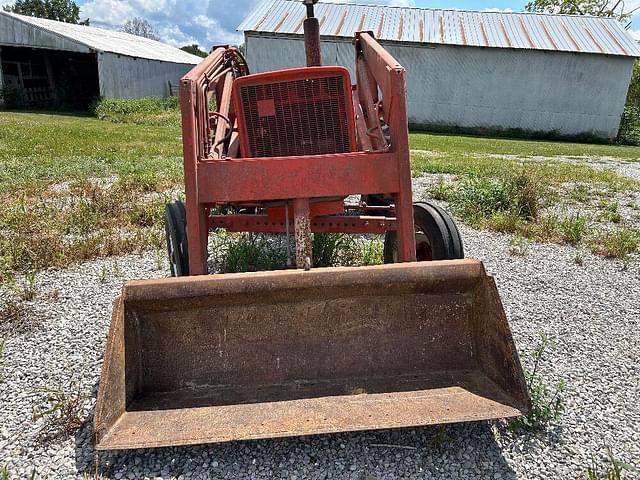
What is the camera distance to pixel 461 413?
7.66 ft

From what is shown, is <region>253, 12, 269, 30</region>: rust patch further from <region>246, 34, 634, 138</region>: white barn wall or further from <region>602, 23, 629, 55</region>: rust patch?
<region>602, 23, 629, 55</region>: rust patch

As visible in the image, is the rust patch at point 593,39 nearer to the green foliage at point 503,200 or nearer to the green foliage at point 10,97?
the green foliage at point 503,200

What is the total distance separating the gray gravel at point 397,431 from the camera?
2.38 metres

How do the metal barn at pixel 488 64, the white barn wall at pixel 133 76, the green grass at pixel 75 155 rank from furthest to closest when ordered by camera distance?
the white barn wall at pixel 133 76 → the metal barn at pixel 488 64 → the green grass at pixel 75 155

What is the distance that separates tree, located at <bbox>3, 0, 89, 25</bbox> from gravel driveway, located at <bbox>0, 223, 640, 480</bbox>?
7843 cm

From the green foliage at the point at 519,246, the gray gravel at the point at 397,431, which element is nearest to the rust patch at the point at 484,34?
the green foliage at the point at 519,246

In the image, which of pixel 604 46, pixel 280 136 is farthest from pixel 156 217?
pixel 604 46

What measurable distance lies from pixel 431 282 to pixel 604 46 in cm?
2487

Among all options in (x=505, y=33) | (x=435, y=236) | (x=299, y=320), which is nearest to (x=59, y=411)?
(x=299, y=320)

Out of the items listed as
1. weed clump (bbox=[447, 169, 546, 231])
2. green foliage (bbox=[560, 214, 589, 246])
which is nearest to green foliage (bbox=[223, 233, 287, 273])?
weed clump (bbox=[447, 169, 546, 231])

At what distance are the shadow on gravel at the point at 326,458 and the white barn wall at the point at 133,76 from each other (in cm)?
2377

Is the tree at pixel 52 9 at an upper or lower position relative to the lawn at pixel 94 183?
upper

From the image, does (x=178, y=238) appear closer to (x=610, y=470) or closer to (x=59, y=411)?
(x=59, y=411)

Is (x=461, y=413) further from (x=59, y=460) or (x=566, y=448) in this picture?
(x=59, y=460)
